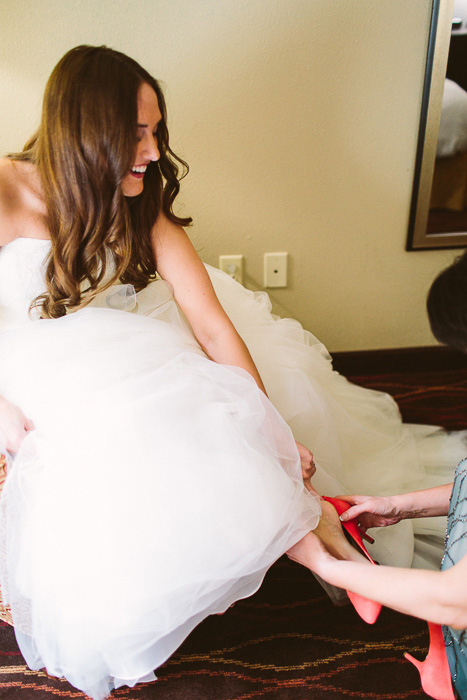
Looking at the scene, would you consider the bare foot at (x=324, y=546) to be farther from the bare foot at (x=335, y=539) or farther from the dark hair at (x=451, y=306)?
the dark hair at (x=451, y=306)

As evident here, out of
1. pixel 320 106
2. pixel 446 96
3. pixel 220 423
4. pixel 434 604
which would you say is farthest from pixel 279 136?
pixel 434 604

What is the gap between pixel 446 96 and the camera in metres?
1.42

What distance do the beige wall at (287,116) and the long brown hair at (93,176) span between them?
0.45m

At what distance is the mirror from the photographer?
4.44ft

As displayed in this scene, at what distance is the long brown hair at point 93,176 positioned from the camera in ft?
2.70

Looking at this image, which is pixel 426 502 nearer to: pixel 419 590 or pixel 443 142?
pixel 419 590

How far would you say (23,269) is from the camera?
3.28 feet

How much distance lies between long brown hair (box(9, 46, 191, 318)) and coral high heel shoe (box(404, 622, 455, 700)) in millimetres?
802

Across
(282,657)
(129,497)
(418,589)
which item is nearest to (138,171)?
(129,497)

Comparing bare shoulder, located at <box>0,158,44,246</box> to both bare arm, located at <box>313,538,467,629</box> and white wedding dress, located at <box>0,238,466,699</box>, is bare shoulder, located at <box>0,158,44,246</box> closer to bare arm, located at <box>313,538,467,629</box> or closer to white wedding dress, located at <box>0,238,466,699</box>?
white wedding dress, located at <box>0,238,466,699</box>

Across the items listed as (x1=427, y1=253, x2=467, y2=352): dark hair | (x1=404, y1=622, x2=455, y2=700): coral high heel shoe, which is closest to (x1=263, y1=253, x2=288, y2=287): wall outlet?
(x1=427, y1=253, x2=467, y2=352): dark hair

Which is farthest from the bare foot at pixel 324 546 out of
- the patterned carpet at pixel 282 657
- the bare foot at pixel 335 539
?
the patterned carpet at pixel 282 657

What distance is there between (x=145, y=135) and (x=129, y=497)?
58 cm

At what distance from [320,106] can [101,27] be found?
1.92 feet
